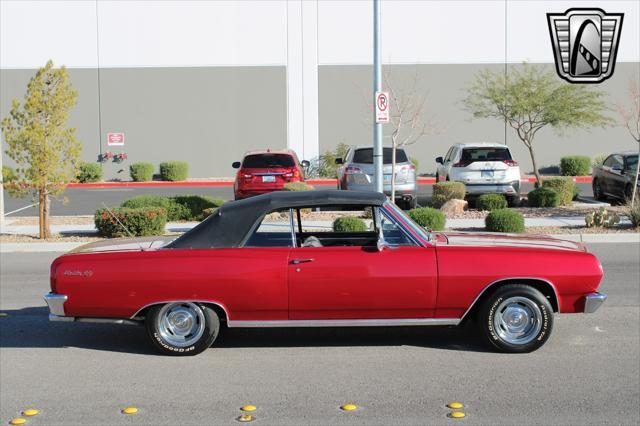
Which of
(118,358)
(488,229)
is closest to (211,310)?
(118,358)

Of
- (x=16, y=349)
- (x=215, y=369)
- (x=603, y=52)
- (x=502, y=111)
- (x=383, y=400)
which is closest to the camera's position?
(x=383, y=400)

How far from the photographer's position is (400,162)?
23.8 meters

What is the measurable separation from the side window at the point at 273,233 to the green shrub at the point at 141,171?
1138 inches

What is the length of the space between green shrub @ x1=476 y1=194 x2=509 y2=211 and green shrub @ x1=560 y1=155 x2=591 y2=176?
15.1 metres

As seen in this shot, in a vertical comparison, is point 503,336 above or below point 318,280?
below

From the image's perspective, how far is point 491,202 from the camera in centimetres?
2256

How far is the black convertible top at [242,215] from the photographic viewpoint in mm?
8414

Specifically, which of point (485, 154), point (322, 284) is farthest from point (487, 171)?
point (322, 284)

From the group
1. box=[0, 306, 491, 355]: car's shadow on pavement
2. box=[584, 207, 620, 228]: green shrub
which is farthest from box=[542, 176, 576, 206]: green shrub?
box=[0, 306, 491, 355]: car's shadow on pavement

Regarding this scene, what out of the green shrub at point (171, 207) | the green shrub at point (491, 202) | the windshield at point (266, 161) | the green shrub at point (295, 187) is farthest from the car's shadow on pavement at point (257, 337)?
the windshield at point (266, 161)

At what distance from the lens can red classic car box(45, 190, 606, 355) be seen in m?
8.20

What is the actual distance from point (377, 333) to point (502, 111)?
2429 centimetres

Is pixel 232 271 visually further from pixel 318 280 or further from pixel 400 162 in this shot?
pixel 400 162

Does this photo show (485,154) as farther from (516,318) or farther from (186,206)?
(516,318)
